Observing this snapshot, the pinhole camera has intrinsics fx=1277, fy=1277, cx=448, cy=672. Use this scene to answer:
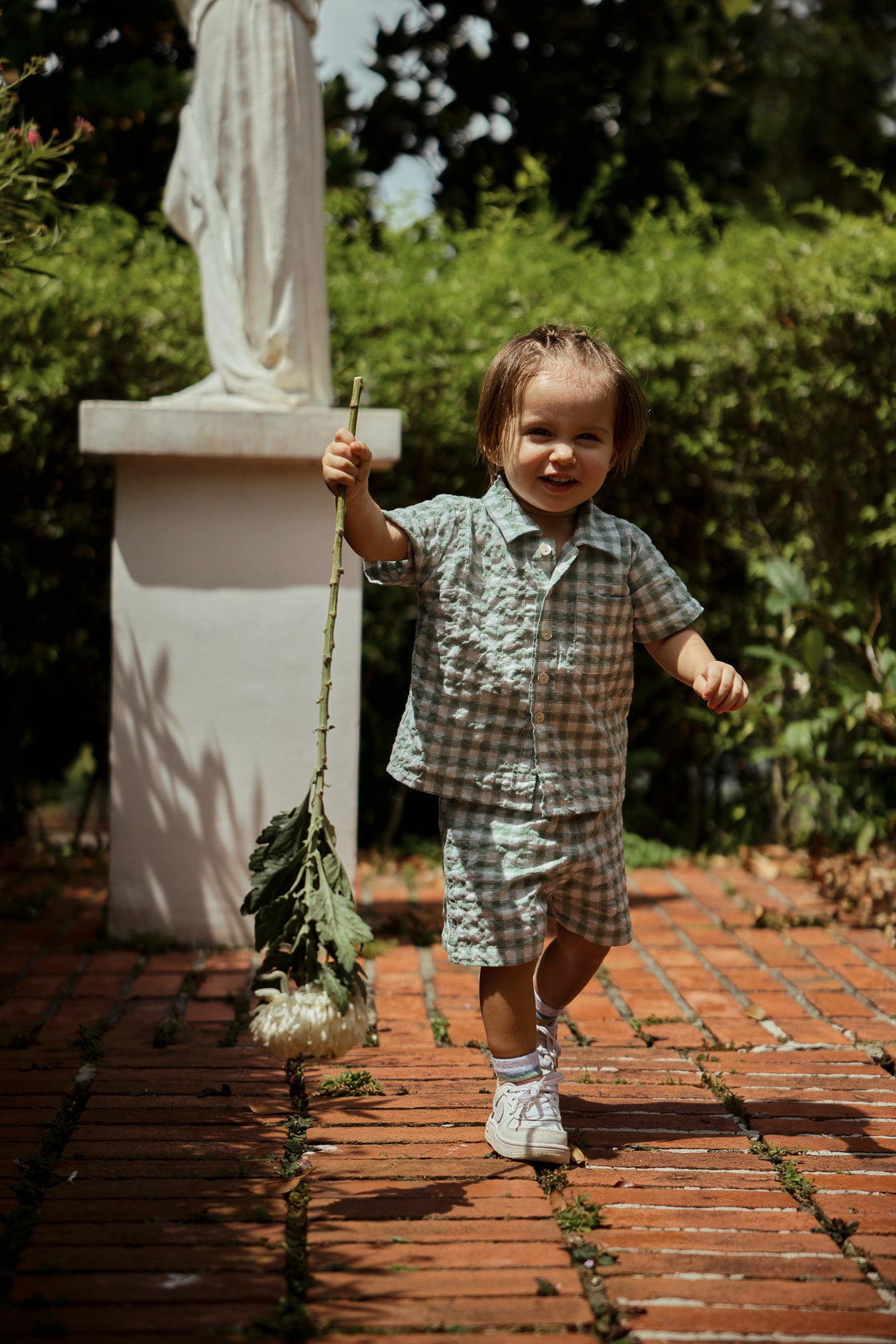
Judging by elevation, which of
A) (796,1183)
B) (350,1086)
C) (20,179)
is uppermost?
(20,179)

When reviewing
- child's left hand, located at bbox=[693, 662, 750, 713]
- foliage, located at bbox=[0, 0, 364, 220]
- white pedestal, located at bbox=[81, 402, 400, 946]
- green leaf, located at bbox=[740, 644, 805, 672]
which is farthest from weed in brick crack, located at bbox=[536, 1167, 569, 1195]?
foliage, located at bbox=[0, 0, 364, 220]

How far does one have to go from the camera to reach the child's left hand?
2367 millimetres

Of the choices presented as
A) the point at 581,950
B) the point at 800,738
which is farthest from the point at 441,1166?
the point at 800,738

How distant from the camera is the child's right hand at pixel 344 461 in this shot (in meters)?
2.25

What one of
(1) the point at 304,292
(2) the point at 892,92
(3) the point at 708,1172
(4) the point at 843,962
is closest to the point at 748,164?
(2) the point at 892,92

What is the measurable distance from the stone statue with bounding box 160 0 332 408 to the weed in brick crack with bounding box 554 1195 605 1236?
246 cm

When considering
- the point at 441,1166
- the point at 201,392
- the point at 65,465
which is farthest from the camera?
the point at 65,465

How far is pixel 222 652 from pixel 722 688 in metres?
1.88

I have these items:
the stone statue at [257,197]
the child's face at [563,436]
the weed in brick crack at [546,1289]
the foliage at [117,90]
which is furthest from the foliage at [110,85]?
the weed in brick crack at [546,1289]

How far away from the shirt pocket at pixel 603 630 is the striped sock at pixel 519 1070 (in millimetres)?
732

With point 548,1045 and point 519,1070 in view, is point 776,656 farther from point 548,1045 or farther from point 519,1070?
point 519,1070

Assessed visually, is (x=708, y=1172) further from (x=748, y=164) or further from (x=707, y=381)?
(x=748, y=164)

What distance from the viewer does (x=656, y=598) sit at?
2.52 meters

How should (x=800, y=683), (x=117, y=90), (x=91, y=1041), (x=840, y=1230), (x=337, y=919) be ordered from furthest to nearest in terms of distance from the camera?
(x=117, y=90) < (x=800, y=683) < (x=91, y=1041) < (x=337, y=919) < (x=840, y=1230)
